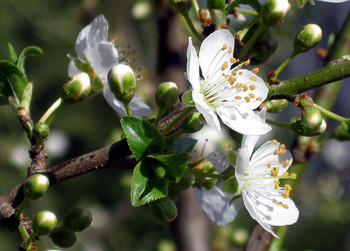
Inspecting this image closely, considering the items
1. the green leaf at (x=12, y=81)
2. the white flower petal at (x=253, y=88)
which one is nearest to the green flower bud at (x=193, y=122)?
the white flower petal at (x=253, y=88)

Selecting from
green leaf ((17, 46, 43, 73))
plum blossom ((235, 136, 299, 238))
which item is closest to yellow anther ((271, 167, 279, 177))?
plum blossom ((235, 136, 299, 238))

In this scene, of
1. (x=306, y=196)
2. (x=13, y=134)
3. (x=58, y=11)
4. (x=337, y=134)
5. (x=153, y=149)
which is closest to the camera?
(x=153, y=149)

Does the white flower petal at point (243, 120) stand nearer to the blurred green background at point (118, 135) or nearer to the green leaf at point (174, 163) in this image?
the green leaf at point (174, 163)

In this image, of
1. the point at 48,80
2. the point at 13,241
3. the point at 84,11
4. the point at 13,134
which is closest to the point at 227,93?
the point at 84,11

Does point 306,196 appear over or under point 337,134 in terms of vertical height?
under

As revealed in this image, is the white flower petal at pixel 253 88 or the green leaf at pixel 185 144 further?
the green leaf at pixel 185 144

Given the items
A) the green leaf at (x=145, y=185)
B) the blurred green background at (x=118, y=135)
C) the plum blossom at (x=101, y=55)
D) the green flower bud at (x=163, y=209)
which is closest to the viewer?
the green leaf at (x=145, y=185)

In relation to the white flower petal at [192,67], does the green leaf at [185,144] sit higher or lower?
lower

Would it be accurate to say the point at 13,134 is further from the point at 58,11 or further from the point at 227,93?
the point at 227,93
